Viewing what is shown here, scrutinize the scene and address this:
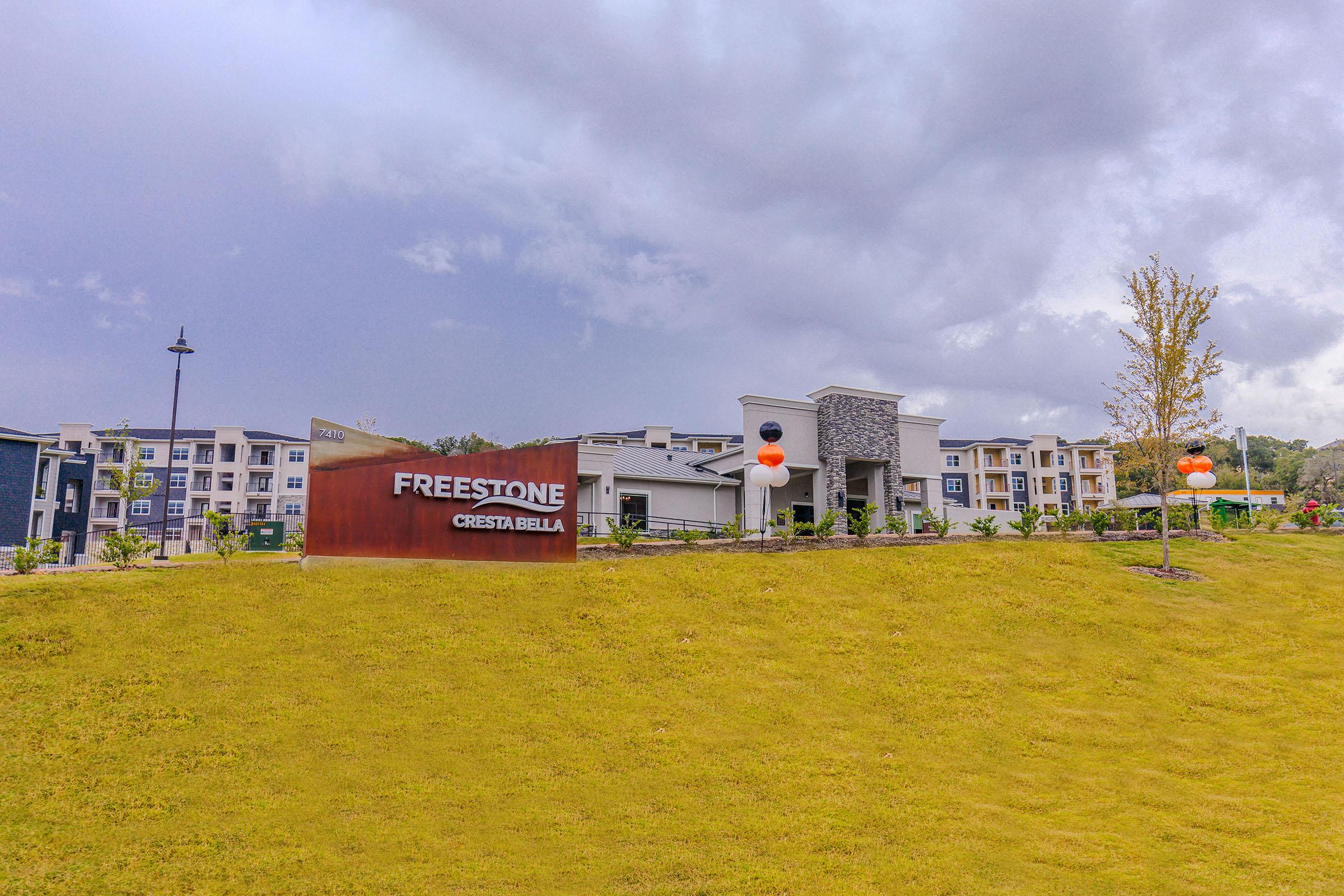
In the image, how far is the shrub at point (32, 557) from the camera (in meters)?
19.9

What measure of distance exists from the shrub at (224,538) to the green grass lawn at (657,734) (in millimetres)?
2039

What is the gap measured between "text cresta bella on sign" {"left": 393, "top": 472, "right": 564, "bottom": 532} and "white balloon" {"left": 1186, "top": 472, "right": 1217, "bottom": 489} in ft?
73.2

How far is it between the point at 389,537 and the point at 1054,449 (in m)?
71.8

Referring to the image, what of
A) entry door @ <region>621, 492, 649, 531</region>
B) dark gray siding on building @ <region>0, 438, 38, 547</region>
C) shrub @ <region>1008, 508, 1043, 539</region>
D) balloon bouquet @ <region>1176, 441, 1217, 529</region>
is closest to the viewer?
balloon bouquet @ <region>1176, 441, 1217, 529</region>

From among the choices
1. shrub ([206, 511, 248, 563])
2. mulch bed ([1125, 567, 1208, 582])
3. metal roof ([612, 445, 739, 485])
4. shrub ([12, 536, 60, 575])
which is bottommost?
mulch bed ([1125, 567, 1208, 582])

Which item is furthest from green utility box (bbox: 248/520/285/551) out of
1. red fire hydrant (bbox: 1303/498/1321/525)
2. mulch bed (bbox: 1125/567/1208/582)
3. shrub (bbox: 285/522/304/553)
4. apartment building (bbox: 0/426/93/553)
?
red fire hydrant (bbox: 1303/498/1321/525)

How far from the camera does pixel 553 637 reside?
1728 centimetres

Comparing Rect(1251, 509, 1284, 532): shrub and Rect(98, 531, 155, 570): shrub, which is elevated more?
Rect(1251, 509, 1284, 532): shrub

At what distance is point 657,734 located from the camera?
43.1 ft

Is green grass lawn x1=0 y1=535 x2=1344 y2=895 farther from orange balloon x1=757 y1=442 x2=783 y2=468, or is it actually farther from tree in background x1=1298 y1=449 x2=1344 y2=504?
tree in background x1=1298 y1=449 x2=1344 y2=504

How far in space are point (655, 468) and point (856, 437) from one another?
971 centimetres

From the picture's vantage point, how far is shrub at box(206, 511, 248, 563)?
73.2 ft

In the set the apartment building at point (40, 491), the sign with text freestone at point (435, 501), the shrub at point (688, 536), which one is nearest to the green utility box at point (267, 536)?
the apartment building at point (40, 491)

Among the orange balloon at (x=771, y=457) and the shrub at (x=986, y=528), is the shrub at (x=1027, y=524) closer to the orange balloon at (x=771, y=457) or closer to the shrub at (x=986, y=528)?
the shrub at (x=986, y=528)
